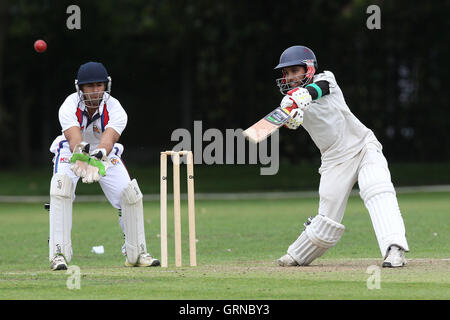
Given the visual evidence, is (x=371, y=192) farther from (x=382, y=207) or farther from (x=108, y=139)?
(x=108, y=139)

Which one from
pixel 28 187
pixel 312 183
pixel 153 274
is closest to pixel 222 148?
pixel 312 183

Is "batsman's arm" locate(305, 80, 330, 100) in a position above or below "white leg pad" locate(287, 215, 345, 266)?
above

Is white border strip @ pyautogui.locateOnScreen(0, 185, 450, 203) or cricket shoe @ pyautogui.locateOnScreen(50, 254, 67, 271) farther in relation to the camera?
white border strip @ pyautogui.locateOnScreen(0, 185, 450, 203)

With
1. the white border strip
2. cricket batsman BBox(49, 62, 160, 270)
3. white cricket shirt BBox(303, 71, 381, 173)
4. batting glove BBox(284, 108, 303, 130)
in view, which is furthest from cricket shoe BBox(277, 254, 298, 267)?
the white border strip

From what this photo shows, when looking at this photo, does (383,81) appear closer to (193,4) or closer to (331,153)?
(193,4)

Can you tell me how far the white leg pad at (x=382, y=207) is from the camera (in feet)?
25.1

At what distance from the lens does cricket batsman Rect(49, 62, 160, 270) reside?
26.4ft

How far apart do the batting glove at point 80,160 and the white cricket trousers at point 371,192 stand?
198cm

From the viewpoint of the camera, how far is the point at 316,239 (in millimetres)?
8156

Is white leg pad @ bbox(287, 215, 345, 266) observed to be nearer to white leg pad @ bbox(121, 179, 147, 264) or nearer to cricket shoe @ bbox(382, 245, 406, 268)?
cricket shoe @ bbox(382, 245, 406, 268)

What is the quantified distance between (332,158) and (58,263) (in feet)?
8.02

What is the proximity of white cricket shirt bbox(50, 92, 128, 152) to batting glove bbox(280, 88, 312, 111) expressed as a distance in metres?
1.66

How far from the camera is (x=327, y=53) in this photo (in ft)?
91.4

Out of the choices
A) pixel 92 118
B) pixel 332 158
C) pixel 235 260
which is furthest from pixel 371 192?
pixel 92 118
